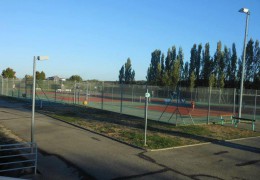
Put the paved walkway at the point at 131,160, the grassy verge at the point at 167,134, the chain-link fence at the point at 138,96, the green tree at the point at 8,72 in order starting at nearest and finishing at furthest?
1. the paved walkway at the point at 131,160
2. the grassy verge at the point at 167,134
3. the chain-link fence at the point at 138,96
4. the green tree at the point at 8,72

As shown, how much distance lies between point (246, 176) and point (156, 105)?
29519 millimetres

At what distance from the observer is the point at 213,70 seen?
203 feet

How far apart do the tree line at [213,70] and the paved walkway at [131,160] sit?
151ft

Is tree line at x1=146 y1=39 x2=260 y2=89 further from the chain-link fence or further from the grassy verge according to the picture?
the grassy verge

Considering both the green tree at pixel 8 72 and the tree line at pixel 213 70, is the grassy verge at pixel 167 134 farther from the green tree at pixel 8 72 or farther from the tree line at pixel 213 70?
the green tree at pixel 8 72

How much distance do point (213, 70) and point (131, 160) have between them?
2187 inches

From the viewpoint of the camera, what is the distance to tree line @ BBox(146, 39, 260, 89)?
58.0m

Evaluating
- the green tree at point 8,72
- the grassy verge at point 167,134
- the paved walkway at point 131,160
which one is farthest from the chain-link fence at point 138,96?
the green tree at point 8,72

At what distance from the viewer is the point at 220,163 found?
966 cm

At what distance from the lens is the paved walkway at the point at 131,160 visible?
802 cm

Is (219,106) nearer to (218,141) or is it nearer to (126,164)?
(218,141)

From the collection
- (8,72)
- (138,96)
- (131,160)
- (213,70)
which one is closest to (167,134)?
(131,160)

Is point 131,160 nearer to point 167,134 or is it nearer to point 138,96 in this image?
point 167,134

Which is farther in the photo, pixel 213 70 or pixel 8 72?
pixel 8 72
